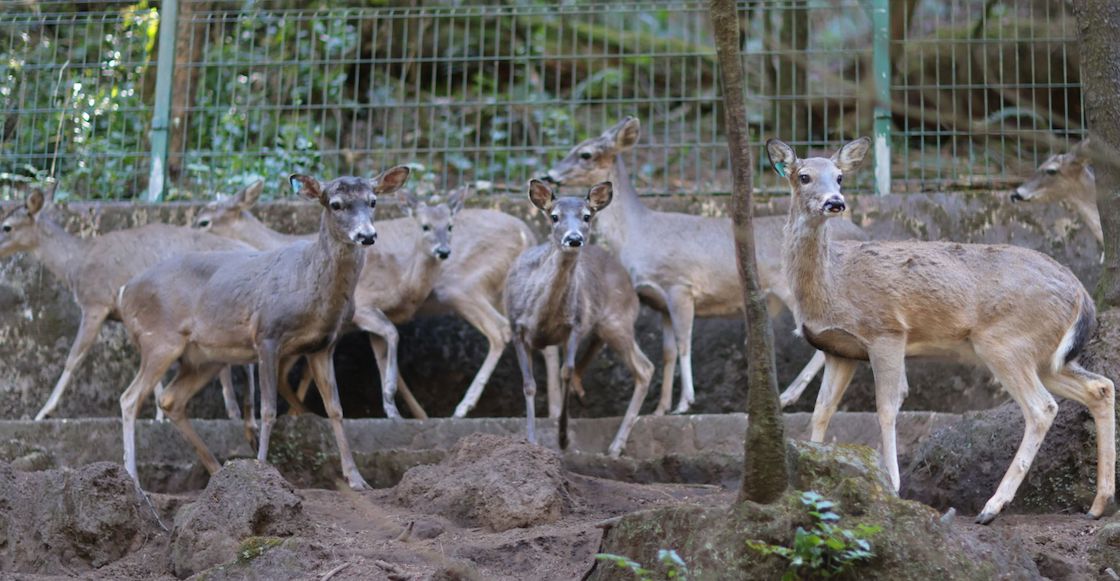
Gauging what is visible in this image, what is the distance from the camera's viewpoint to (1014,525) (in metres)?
7.34

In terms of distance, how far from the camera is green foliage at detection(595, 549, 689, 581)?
560cm

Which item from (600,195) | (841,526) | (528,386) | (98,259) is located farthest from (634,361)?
(841,526)

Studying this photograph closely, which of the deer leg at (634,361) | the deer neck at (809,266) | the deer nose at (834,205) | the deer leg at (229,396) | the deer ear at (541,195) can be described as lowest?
the deer leg at (229,396)

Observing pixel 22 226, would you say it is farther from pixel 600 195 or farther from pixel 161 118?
pixel 600 195

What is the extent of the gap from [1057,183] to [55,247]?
8.67m

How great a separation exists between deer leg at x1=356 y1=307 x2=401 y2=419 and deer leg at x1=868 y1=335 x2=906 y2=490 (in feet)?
15.3

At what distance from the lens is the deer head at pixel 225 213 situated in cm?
1341

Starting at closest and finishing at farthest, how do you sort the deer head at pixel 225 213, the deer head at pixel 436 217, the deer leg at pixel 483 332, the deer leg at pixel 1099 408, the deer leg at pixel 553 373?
1. the deer leg at pixel 1099 408
2. the deer leg at pixel 553 373
3. the deer head at pixel 436 217
4. the deer leg at pixel 483 332
5. the deer head at pixel 225 213

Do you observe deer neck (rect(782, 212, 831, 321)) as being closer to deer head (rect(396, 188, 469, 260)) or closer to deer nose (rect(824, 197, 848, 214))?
deer nose (rect(824, 197, 848, 214))

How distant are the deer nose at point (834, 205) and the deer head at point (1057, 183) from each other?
490cm

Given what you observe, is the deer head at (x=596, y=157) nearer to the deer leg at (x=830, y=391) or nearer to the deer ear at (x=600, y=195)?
the deer ear at (x=600, y=195)

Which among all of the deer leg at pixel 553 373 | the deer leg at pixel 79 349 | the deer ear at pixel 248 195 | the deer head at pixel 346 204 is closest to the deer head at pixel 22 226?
the deer leg at pixel 79 349

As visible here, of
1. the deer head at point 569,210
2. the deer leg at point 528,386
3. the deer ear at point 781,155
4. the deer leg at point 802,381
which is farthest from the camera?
the deer leg at point 802,381

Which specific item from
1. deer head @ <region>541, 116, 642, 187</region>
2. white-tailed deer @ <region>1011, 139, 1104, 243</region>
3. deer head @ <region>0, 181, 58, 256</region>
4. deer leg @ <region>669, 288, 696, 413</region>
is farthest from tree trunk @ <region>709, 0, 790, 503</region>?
deer head @ <region>0, 181, 58, 256</region>
